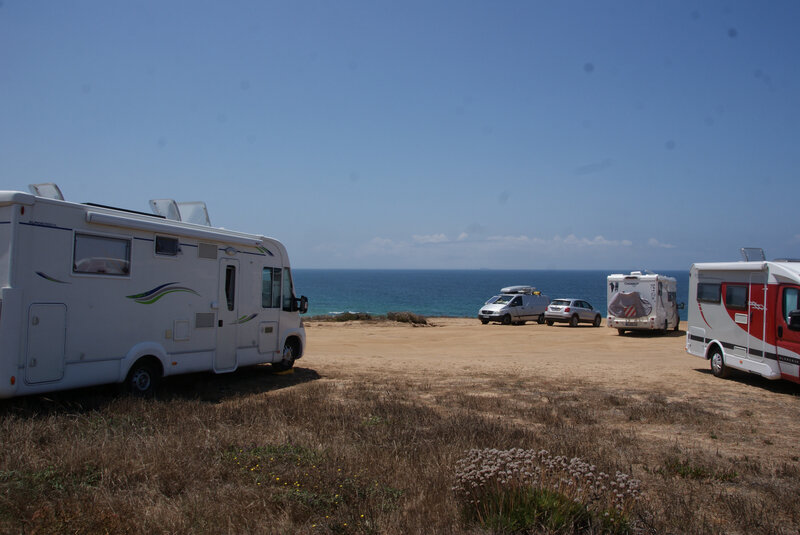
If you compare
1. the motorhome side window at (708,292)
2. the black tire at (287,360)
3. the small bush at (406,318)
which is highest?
the motorhome side window at (708,292)

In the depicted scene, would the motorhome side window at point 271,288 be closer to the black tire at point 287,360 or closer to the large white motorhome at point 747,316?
the black tire at point 287,360

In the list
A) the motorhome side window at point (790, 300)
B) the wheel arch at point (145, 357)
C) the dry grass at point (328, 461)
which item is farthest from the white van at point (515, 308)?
the wheel arch at point (145, 357)

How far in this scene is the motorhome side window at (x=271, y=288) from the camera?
12742 mm

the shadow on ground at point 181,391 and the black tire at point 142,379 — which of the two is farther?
the black tire at point 142,379

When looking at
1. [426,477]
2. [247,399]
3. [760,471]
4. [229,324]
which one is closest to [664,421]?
[760,471]

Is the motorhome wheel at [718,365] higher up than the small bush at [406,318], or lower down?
higher up

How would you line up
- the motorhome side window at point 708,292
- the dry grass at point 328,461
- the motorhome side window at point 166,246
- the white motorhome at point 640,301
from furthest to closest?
the white motorhome at point 640,301
the motorhome side window at point 708,292
the motorhome side window at point 166,246
the dry grass at point 328,461

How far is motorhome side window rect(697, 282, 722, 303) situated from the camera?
567 inches

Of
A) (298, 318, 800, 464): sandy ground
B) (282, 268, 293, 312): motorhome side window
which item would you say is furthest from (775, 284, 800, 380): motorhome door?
(282, 268, 293, 312): motorhome side window

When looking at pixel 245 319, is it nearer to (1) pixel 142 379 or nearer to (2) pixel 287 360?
(2) pixel 287 360

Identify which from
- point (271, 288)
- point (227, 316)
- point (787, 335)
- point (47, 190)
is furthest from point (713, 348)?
point (47, 190)

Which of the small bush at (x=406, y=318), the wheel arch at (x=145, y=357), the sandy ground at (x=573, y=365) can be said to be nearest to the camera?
the wheel arch at (x=145, y=357)

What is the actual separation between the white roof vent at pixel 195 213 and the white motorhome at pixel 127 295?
21mm

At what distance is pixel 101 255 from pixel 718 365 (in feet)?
42.7
